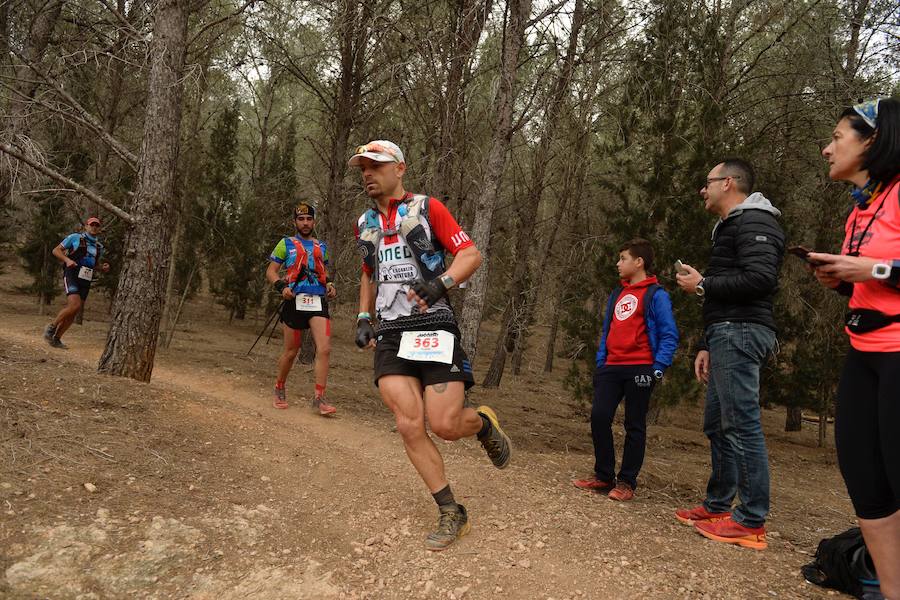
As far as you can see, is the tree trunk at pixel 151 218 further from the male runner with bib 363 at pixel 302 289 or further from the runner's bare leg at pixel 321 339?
the runner's bare leg at pixel 321 339

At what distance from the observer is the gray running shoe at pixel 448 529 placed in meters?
3.22

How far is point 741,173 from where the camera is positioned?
368 centimetres

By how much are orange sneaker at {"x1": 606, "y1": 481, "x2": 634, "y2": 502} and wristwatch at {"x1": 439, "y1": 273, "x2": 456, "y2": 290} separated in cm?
235

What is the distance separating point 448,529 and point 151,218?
184 inches

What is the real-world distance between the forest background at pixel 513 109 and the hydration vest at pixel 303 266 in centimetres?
133

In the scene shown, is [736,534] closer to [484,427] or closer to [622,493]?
[622,493]

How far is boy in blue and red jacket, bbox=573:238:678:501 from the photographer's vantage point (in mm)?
4320

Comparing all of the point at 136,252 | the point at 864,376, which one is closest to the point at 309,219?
the point at 136,252

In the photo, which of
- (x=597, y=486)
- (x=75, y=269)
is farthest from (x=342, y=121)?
(x=597, y=486)

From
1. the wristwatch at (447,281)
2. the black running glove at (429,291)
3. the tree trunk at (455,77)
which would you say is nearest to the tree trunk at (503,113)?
the tree trunk at (455,77)

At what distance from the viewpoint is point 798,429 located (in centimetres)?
1250

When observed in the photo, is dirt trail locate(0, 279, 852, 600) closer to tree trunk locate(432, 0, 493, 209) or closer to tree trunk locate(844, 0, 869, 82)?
tree trunk locate(432, 0, 493, 209)

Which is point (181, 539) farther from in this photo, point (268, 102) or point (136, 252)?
point (268, 102)

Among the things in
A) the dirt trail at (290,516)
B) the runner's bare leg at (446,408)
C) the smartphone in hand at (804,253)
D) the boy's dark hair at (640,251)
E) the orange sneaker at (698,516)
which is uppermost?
the boy's dark hair at (640,251)
